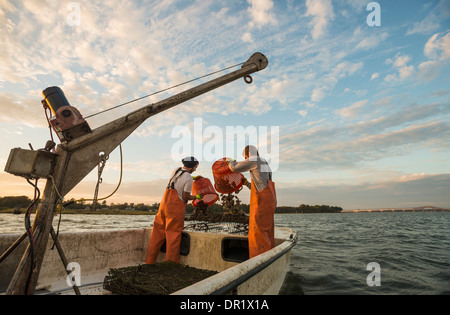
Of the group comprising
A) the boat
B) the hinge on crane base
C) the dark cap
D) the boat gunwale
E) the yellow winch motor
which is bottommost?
the boat

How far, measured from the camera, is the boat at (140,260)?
1996mm

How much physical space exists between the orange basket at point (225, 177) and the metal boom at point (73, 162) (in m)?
1.78

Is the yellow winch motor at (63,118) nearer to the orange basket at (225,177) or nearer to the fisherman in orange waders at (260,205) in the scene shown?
the fisherman in orange waders at (260,205)

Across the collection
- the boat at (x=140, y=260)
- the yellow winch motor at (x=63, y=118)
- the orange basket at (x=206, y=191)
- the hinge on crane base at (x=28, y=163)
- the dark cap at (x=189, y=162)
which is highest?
the yellow winch motor at (x=63, y=118)

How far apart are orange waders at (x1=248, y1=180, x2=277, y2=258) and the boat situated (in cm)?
24

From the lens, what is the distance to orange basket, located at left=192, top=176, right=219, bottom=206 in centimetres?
493

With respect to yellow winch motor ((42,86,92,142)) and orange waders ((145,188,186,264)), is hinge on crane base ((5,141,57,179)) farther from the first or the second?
orange waders ((145,188,186,264))

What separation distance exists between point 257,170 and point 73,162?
244 centimetres

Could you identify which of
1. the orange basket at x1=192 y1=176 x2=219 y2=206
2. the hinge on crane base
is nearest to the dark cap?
the orange basket at x1=192 y1=176 x2=219 y2=206

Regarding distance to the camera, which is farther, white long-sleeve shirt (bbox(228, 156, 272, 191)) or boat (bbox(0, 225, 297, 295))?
white long-sleeve shirt (bbox(228, 156, 272, 191))

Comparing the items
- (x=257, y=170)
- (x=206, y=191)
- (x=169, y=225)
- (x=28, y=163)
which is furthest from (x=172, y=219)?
(x=28, y=163)

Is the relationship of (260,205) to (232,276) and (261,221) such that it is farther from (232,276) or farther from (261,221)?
(232,276)

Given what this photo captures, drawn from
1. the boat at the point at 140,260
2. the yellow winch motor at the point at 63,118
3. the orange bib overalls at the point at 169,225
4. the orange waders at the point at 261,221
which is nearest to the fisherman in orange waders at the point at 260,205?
the orange waders at the point at 261,221
